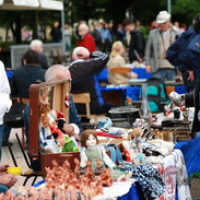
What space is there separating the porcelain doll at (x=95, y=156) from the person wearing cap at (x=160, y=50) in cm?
720

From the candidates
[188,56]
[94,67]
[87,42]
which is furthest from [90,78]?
[87,42]

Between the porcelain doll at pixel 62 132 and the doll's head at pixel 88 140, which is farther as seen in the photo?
the porcelain doll at pixel 62 132

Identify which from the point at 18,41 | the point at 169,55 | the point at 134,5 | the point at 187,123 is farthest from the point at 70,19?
the point at 187,123

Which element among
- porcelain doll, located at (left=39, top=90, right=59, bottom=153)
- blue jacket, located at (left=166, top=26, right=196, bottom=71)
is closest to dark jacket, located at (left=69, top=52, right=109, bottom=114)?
blue jacket, located at (left=166, top=26, right=196, bottom=71)

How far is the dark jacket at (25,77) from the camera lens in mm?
9945

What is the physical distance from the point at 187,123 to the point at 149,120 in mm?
399

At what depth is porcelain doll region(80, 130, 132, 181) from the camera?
5227 mm

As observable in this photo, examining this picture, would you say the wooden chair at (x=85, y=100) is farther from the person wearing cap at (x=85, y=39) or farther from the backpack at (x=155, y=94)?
the person wearing cap at (x=85, y=39)

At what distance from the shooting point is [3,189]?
518cm

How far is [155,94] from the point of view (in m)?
9.84

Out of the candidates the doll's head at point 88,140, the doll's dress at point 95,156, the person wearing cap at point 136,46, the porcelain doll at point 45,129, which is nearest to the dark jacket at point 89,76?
the porcelain doll at point 45,129

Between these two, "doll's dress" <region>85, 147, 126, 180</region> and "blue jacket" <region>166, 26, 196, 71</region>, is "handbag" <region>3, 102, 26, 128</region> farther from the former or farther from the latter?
"doll's dress" <region>85, 147, 126, 180</region>

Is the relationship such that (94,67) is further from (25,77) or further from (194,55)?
(194,55)

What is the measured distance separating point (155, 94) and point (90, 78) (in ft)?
3.00
